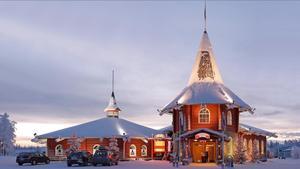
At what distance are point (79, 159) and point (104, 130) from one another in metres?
14.9

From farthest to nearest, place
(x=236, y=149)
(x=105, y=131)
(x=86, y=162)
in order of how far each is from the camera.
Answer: (x=105, y=131)
(x=236, y=149)
(x=86, y=162)

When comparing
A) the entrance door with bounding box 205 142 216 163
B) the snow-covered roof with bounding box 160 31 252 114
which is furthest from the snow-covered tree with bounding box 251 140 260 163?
the entrance door with bounding box 205 142 216 163

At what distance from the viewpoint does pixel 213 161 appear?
174ft

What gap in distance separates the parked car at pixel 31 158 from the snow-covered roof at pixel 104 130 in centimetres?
851

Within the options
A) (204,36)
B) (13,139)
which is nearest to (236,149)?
(204,36)

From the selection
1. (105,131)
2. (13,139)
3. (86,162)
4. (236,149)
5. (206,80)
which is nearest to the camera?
(86,162)

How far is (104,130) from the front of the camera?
62094 millimetres

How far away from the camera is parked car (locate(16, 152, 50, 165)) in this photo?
163ft

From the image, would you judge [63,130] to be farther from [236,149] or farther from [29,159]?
[236,149]

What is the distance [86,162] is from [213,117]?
12811mm

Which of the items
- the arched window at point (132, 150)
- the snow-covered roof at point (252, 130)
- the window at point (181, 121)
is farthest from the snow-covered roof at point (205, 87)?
the arched window at point (132, 150)

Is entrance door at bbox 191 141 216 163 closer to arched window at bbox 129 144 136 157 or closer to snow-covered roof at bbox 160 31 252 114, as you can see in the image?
snow-covered roof at bbox 160 31 252 114

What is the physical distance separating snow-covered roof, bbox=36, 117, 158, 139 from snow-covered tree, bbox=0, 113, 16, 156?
35121mm

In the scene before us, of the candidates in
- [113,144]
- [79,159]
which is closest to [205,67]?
[113,144]
